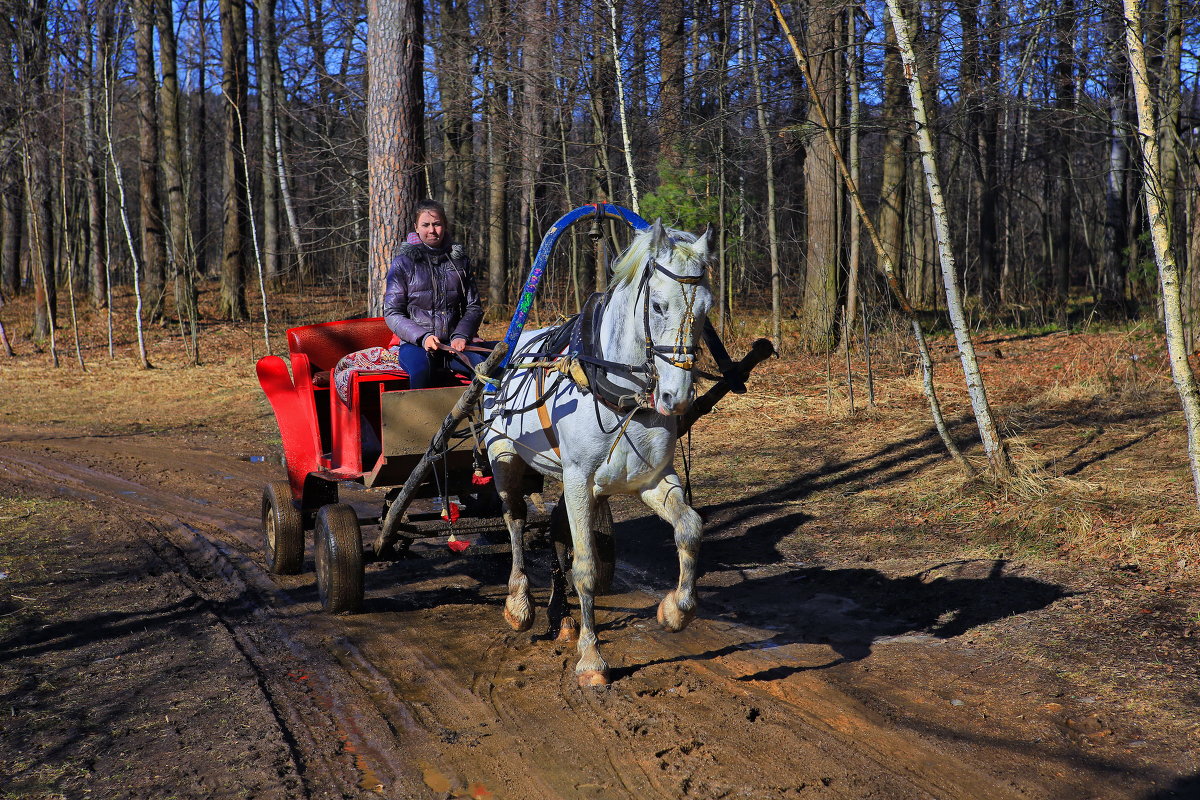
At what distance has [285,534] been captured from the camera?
663cm

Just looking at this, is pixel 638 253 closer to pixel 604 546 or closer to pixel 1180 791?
pixel 604 546

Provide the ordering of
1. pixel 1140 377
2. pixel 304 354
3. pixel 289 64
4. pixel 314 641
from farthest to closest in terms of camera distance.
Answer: pixel 289 64, pixel 1140 377, pixel 304 354, pixel 314 641

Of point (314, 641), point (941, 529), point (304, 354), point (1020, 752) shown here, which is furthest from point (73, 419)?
point (1020, 752)

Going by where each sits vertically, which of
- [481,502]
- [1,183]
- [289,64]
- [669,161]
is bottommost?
[481,502]

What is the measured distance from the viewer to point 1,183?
1056 inches

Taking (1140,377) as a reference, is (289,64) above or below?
above

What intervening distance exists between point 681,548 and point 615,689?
780 millimetres

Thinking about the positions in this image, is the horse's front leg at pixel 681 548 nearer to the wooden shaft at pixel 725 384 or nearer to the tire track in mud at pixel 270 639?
the wooden shaft at pixel 725 384

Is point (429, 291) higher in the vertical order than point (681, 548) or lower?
higher

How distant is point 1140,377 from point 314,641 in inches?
383

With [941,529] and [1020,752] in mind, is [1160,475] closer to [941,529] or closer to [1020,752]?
[941,529]

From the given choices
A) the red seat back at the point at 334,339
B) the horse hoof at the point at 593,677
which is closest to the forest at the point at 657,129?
the red seat back at the point at 334,339

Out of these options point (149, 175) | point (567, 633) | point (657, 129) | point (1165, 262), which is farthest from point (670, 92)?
point (149, 175)

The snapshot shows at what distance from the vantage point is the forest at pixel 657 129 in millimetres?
9547
